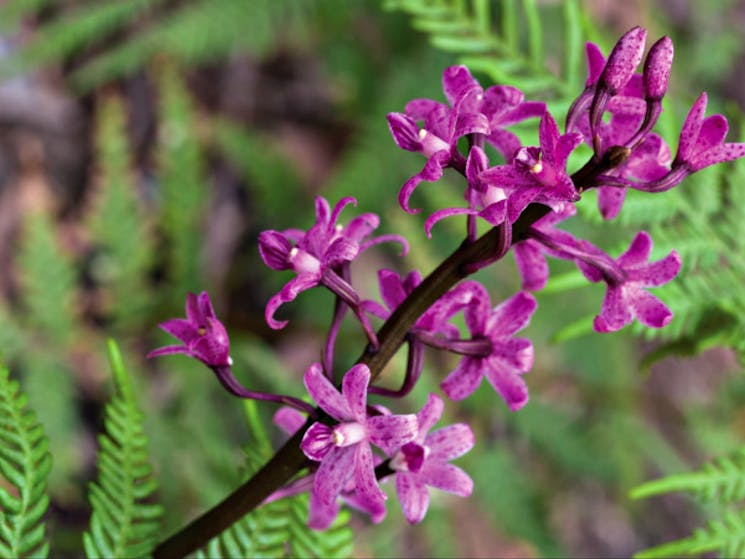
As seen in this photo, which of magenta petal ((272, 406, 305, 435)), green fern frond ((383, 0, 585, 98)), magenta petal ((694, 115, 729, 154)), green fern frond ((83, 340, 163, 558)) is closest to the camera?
magenta petal ((694, 115, 729, 154))

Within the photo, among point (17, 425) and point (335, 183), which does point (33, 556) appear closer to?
point (17, 425)

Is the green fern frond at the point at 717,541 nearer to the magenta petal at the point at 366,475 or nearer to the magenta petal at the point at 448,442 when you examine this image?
the magenta petal at the point at 448,442

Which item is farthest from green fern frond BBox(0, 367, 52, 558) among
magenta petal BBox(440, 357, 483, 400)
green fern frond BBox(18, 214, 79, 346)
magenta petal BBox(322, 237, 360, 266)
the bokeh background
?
green fern frond BBox(18, 214, 79, 346)

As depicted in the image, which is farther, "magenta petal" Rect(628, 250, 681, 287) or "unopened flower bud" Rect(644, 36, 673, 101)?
"magenta petal" Rect(628, 250, 681, 287)

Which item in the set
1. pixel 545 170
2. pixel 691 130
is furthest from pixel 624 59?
pixel 545 170

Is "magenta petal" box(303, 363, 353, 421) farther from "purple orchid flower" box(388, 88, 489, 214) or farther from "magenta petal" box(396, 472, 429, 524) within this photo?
"purple orchid flower" box(388, 88, 489, 214)

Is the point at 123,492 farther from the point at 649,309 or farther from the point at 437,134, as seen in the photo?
the point at 649,309

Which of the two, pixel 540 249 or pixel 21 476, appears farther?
pixel 21 476

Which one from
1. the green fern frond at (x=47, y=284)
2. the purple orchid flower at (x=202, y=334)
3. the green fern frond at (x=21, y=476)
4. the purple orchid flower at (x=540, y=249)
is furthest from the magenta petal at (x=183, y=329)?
the green fern frond at (x=47, y=284)
